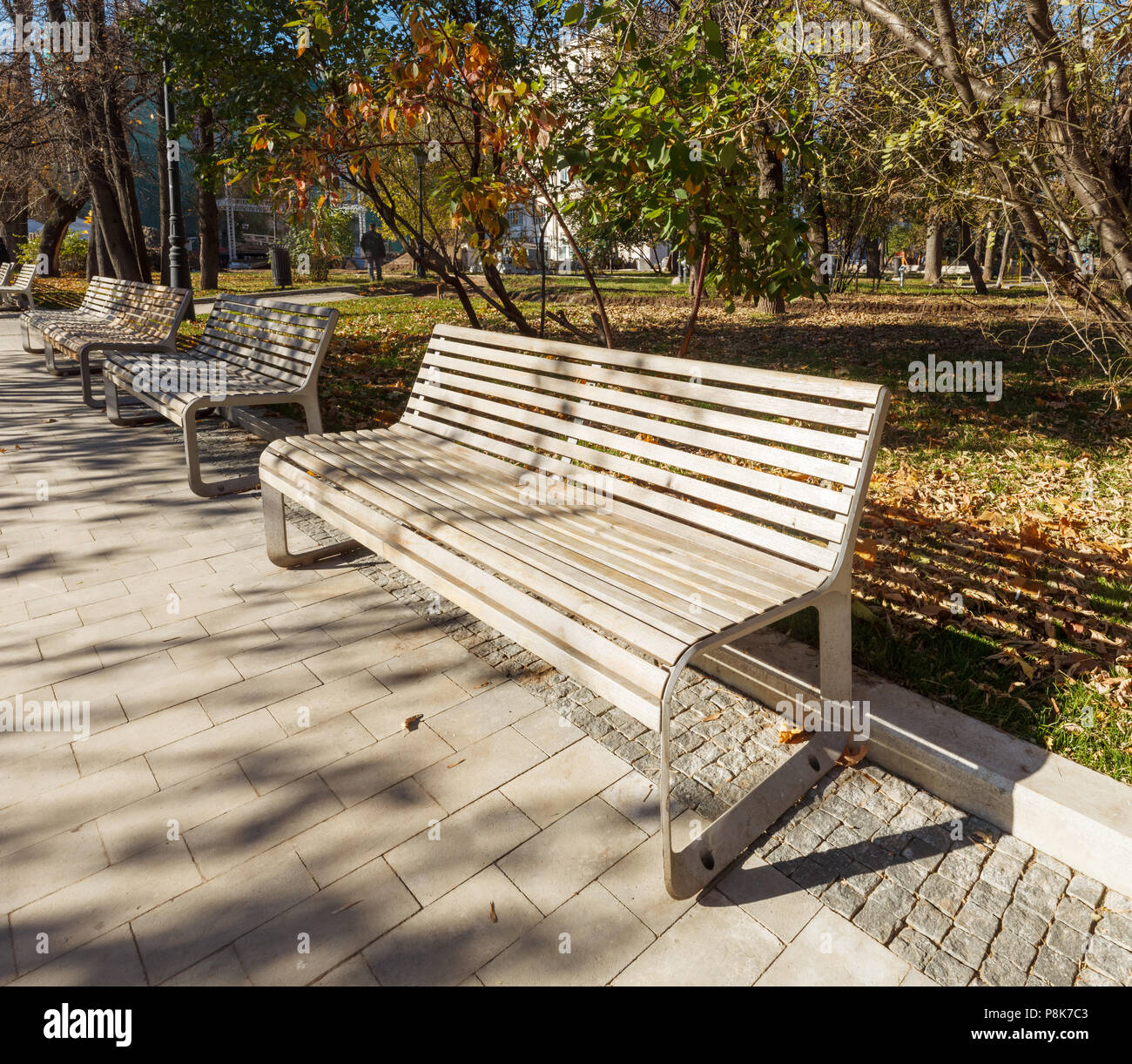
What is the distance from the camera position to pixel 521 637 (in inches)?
99.7

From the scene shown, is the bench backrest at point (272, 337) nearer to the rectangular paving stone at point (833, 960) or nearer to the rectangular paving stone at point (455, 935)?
Result: the rectangular paving stone at point (455, 935)

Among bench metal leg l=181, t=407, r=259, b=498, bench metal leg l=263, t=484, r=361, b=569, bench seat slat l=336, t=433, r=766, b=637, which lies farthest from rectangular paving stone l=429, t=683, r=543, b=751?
bench metal leg l=181, t=407, r=259, b=498

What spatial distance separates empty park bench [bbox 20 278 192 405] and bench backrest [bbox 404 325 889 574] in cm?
409

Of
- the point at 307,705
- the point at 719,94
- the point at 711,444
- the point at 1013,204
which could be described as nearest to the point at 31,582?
the point at 307,705

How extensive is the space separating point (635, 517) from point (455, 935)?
63.8 inches

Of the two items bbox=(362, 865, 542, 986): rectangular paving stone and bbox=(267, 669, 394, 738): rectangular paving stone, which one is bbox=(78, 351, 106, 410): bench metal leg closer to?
bbox=(267, 669, 394, 738): rectangular paving stone

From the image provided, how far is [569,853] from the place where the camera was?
2410 mm

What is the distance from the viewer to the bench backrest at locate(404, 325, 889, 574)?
8.27ft

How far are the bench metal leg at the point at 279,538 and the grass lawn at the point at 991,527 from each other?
2.47m

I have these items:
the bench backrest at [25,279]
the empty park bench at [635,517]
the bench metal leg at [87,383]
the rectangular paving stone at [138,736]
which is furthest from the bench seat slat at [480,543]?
the bench backrest at [25,279]

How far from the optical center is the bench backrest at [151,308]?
7.43 metres

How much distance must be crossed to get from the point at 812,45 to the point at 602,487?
3.40m
